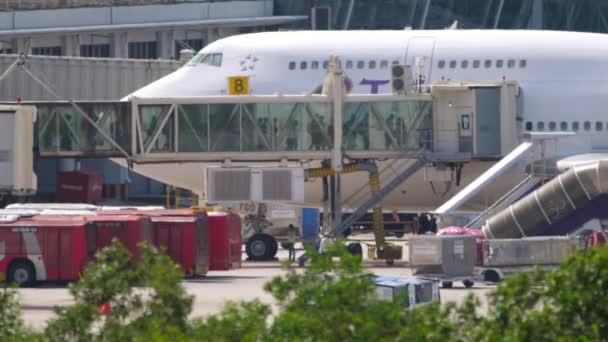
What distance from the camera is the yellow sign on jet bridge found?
46625 millimetres

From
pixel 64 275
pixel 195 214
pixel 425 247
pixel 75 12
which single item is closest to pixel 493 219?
pixel 425 247

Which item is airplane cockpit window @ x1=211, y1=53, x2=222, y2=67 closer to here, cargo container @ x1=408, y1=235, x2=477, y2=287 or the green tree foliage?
cargo container @ x1=408, y1=235, x2=477, y2=287

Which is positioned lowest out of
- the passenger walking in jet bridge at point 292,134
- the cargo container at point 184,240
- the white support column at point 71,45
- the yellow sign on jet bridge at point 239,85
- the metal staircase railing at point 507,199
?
the cargo container at point 184,240

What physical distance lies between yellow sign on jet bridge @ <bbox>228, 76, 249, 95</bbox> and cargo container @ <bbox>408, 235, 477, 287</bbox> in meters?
11.2

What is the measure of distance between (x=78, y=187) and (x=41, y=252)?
29.3 m

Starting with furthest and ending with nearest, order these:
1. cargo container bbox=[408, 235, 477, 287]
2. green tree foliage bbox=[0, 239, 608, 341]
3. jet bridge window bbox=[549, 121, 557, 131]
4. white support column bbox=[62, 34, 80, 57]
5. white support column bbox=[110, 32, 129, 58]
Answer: white support column bbox=[110, 32, 129, 58], white support column bbox=[62, 34, 80, 57], jet bridge window bbox=[549, 121, 557, 131], cargo container bbox=[408, 235, 477, 287], green tree foliage bbox=[0, 239, 608, 341]

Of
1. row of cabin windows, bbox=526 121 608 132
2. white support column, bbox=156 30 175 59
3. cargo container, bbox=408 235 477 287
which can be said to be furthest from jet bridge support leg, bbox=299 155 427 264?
white support column, bbox=156 30 175 59

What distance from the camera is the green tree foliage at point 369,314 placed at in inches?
555

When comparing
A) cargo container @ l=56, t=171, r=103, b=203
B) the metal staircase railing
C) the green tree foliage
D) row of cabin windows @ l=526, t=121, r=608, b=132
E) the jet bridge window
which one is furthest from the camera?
cargo container @ l=56, t=171, r=103, b=203

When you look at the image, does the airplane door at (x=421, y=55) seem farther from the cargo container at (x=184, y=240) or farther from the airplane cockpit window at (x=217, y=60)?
the cargo container at (x=184, y=240)

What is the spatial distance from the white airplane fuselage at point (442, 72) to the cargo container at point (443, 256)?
7.60m

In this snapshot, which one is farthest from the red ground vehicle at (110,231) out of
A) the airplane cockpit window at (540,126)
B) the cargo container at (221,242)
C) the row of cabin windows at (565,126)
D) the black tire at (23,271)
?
the airplane cockpit window at (540,126)

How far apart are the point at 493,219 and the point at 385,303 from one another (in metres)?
27.3

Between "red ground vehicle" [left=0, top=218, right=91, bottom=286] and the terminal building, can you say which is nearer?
"red ground vehicle" [left=0, top=218, right=91, bottom=286]
